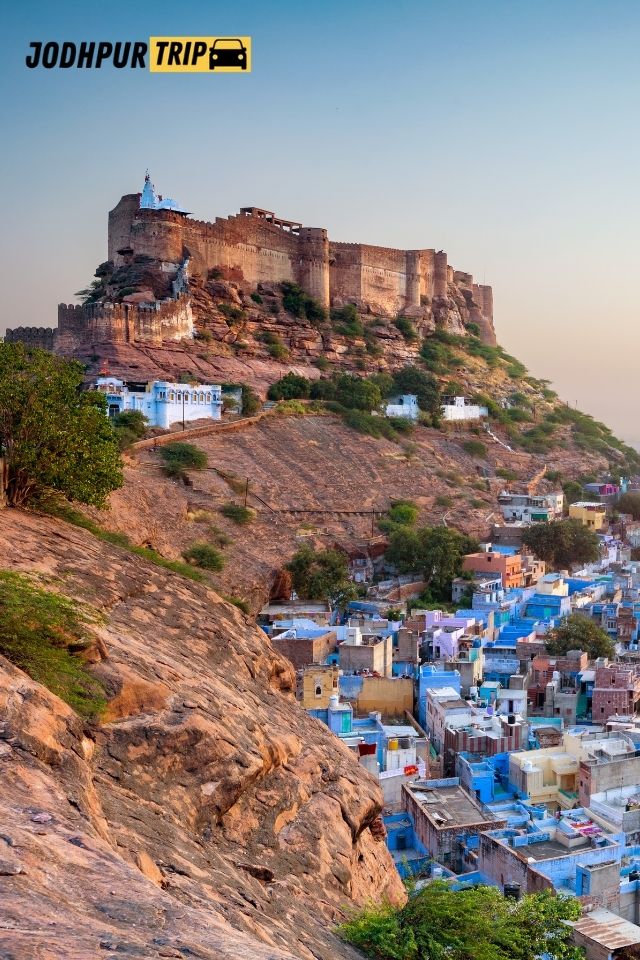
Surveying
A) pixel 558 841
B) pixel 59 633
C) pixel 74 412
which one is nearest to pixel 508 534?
pixel 558 841

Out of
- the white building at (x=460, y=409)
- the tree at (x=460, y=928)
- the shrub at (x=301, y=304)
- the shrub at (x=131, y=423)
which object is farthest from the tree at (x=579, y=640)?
the shrub at (x=301, y=304)

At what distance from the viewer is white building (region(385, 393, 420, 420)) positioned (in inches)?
1107

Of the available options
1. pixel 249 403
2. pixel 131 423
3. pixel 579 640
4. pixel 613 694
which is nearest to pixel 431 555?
pixel 579 640

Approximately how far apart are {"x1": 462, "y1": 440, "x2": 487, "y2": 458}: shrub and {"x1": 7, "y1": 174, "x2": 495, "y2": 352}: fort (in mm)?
7347

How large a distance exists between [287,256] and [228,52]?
23.5m

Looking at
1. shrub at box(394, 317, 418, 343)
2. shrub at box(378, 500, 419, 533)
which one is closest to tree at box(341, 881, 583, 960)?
shrub at box(378, 500, 419, 533)

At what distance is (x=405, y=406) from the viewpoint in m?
28.4

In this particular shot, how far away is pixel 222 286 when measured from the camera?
27.5m

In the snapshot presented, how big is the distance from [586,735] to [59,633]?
9.54 meters

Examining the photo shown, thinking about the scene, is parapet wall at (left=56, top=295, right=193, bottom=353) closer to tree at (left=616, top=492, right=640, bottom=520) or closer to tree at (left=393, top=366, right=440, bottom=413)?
tree at (left=393, top=366, right=440, bottom=413)

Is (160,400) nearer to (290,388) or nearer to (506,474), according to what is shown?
(290,388)

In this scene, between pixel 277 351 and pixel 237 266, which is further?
pixel 237 266

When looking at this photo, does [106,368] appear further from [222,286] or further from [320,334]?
[320,334]

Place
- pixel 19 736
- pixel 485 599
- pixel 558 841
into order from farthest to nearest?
1. pixel 485 599
2. pixel 558 841
3. pixel 19 736
